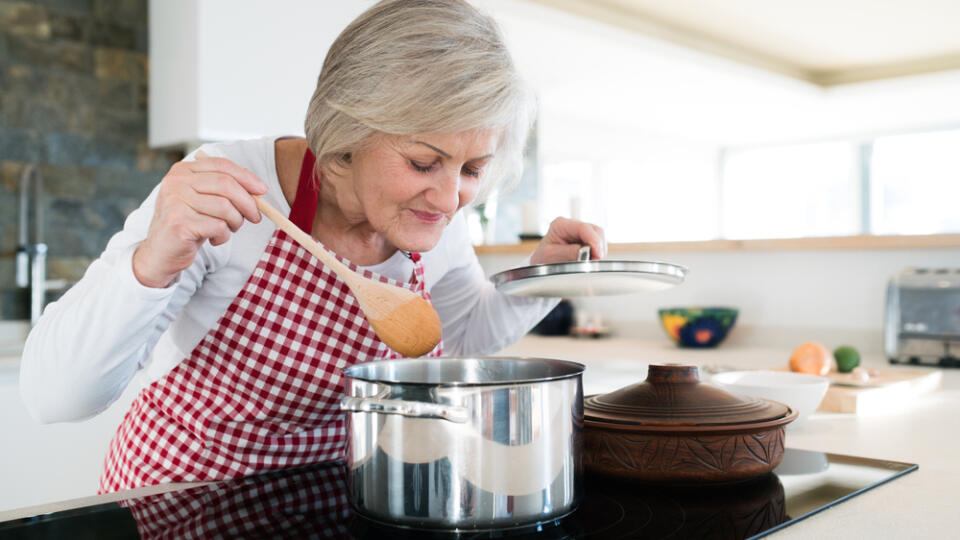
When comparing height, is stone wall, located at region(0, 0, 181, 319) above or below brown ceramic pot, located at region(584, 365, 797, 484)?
above

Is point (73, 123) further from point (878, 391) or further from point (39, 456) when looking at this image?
point (878, 391)

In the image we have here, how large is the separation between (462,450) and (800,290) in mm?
1985

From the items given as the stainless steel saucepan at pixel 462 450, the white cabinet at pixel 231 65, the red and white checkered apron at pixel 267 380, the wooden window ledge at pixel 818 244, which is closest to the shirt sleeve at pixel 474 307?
the red and white checkered apron at pixel 267 380

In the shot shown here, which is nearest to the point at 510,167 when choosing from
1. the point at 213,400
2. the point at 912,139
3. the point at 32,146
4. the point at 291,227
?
the point at 291,227

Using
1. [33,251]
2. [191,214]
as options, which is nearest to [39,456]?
[33,251]

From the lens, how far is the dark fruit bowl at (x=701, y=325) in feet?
7.73

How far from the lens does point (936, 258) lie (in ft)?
7.05

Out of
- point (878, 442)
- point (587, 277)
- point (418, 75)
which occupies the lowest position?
point (878, 442)

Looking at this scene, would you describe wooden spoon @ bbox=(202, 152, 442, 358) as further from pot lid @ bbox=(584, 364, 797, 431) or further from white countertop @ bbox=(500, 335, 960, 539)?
white countertop @ bbox=(500, 335, 960, 539)

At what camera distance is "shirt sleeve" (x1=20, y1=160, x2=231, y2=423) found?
80 centimetres

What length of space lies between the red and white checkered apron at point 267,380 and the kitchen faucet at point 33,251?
2.02m

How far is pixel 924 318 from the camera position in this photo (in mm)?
2000

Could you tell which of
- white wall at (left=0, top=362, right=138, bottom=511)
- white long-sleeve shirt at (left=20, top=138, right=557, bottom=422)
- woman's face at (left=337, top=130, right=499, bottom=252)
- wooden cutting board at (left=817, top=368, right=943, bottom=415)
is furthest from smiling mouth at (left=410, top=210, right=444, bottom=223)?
white wall at (left=0, top=362, right=138, bottom=511)

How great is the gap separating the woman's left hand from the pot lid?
31 cm
